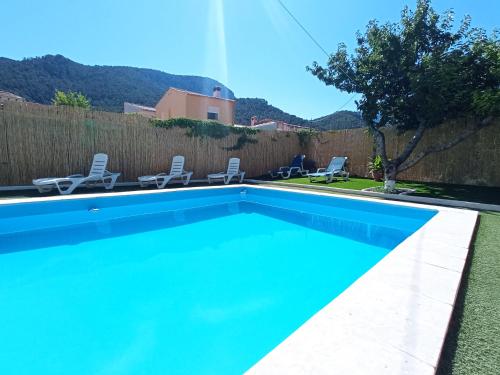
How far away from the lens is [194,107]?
20484mm

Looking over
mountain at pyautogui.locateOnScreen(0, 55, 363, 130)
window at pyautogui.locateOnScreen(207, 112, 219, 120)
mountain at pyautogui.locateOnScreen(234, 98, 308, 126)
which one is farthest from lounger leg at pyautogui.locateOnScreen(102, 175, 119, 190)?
mountain at pyautogui.locateOnScreen(234, 98, 308, 126)

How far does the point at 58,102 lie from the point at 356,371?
28.5m

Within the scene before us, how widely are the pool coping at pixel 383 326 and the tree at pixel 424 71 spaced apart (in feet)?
18.3

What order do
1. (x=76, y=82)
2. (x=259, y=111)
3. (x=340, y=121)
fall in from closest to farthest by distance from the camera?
(x=340, y=121) → (x=76, y=82) → (x=259, y=111)

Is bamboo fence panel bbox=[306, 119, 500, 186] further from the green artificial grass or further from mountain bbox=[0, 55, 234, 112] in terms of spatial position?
mountain bbox=[0, 55, 234, 112]

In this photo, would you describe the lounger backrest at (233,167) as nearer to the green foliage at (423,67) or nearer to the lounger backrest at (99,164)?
the lounger backrest at (99,164)

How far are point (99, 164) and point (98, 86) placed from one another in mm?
33182

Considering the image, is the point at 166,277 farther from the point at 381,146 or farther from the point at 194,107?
the point at 194,107

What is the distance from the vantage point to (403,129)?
980cm

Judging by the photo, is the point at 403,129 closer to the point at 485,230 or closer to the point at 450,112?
the point at 450,112

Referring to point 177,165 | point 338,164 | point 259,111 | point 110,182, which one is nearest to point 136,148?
point 177,165

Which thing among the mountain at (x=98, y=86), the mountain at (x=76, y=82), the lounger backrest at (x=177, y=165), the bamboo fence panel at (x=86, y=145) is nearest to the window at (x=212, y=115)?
the mountain at (x=98, y=86)

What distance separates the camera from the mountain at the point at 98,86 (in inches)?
1171

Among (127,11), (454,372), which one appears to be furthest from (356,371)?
(127,11)
